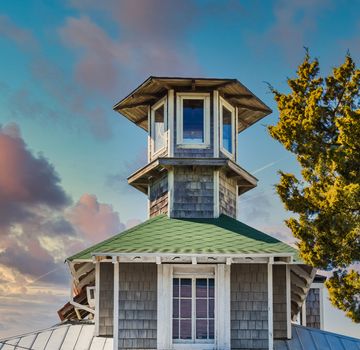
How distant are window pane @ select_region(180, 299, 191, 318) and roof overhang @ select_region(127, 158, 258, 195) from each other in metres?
3.89

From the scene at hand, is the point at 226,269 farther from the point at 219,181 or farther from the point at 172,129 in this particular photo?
the point at 172,129

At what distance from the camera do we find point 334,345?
22.0m

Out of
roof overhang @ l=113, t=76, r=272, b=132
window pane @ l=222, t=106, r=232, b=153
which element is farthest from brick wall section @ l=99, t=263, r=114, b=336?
roof overhang @ l=113, t=76, r=272, b=132

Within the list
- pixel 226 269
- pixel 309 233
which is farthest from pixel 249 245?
pixel 309 233

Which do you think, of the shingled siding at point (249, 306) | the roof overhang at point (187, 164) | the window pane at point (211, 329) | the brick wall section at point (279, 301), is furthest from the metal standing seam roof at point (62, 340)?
the roof overhang at point (187, 164)

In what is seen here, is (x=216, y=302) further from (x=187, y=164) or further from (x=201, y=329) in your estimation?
(x=187, y=164)

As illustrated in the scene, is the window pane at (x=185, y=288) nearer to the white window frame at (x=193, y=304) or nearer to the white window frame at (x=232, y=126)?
the white window frame at (x=193, y=304)

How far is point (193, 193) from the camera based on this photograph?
23.4 metres

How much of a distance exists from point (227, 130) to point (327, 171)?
6.02 metres

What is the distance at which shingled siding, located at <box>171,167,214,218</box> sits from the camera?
76.3 ft

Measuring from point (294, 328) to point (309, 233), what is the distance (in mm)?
4375

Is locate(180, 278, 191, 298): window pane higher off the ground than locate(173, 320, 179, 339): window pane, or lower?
higher

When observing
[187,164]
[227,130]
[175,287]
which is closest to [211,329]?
[175,287]

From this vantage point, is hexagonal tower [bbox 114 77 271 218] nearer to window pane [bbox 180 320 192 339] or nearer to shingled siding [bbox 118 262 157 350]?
shingled siding [bbox 118 262 157 350]
